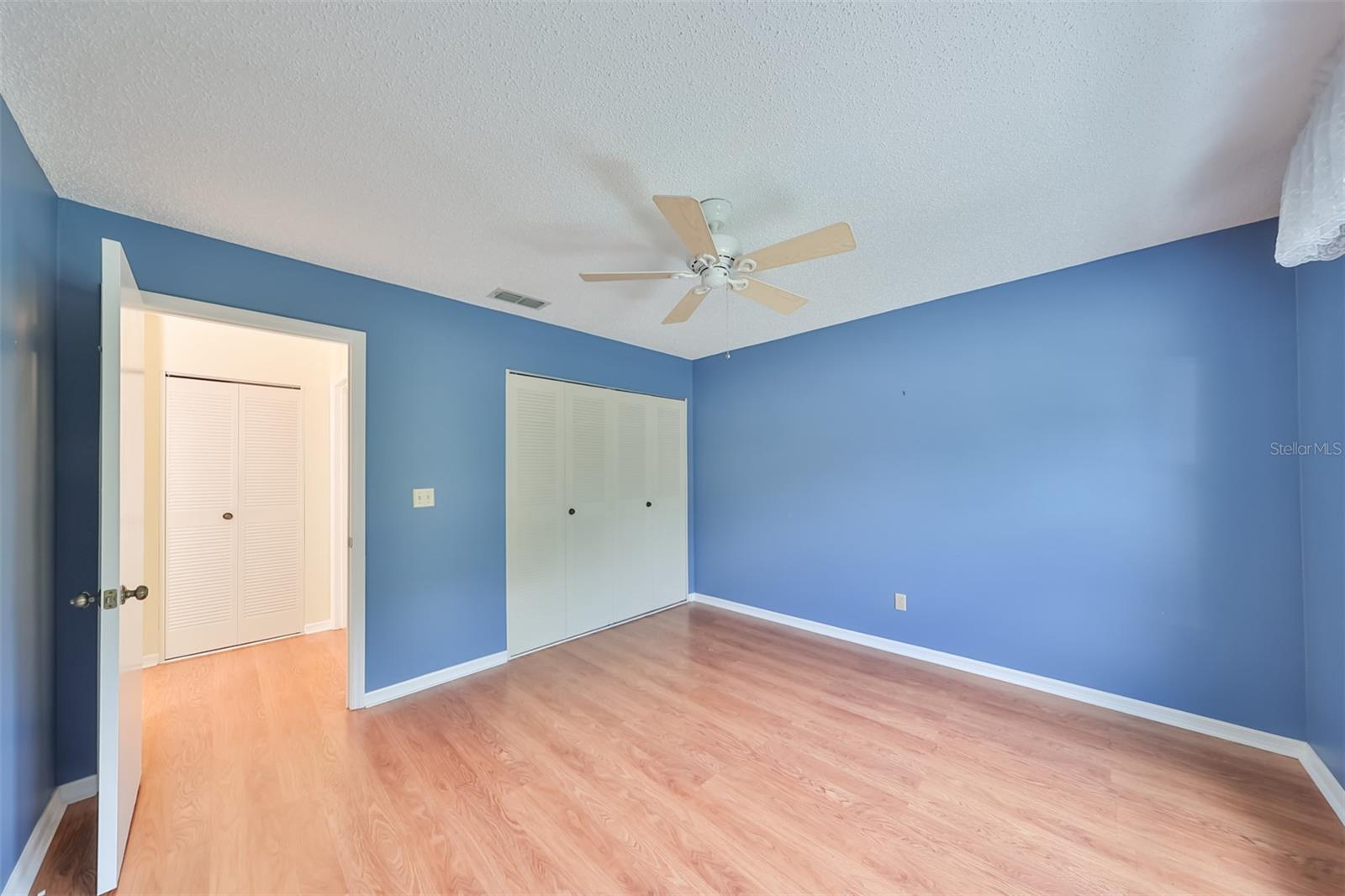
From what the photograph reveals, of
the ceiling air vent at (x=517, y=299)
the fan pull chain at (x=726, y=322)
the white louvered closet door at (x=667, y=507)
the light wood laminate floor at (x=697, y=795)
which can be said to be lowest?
the light wood laminate floor at (x=697, y=795)

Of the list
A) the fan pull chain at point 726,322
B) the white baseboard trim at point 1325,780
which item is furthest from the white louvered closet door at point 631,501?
the white baseboard trim at point 1325,780

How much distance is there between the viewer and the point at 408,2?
1.09m

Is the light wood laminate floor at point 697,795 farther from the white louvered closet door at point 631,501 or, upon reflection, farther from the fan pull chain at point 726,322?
the fan pull chain at point 726,322

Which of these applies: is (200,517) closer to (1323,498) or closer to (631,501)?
(631,501)

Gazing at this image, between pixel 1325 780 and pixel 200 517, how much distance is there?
6078 mm

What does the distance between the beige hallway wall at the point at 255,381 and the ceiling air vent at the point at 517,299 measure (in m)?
1.18

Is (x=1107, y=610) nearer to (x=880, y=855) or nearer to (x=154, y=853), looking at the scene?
(x=880, y=855)

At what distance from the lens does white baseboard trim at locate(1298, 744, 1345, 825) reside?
1.71 m

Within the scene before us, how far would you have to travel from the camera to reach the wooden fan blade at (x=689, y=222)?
4.87 ft

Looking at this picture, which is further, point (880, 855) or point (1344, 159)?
point (880, 855)

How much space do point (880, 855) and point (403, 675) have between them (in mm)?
2536

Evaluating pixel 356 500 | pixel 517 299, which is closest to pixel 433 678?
pixel 356 500

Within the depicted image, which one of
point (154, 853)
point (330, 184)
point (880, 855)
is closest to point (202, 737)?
point (154, 853)

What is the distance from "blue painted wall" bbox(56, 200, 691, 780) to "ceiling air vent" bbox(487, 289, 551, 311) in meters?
0.22
